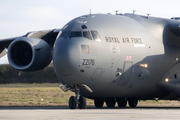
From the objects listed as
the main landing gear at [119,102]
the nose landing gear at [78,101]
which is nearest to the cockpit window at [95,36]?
the nose landing gear at [78,101]

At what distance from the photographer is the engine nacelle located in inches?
811

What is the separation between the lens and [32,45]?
20.5 metres

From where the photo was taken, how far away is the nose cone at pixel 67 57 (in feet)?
56.3

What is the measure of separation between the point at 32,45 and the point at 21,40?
82 cm

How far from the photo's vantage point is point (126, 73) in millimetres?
18688

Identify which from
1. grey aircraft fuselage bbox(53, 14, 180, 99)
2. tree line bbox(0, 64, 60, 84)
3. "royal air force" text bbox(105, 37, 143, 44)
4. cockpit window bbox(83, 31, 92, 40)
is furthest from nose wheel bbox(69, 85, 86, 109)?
tree line bbox(0, 64, 60, 84)

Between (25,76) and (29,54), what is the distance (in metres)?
45.4

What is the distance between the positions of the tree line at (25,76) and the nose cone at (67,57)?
45.4m

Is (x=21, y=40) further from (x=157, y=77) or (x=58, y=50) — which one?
(x=157, y=77)

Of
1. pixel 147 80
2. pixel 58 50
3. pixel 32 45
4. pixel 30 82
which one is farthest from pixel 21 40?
pixel 30 82

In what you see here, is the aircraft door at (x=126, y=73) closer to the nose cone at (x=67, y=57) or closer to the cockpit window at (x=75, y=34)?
the nose cone at (x=67, y=57)

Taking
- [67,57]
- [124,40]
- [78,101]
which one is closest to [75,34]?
[67,57]

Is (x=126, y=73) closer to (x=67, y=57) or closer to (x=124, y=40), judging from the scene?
(x=124, y=40)

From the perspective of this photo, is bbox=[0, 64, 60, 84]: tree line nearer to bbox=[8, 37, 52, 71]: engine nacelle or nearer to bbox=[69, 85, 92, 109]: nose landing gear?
bbox=[8, 37, 52, 71]: engine nacelle
